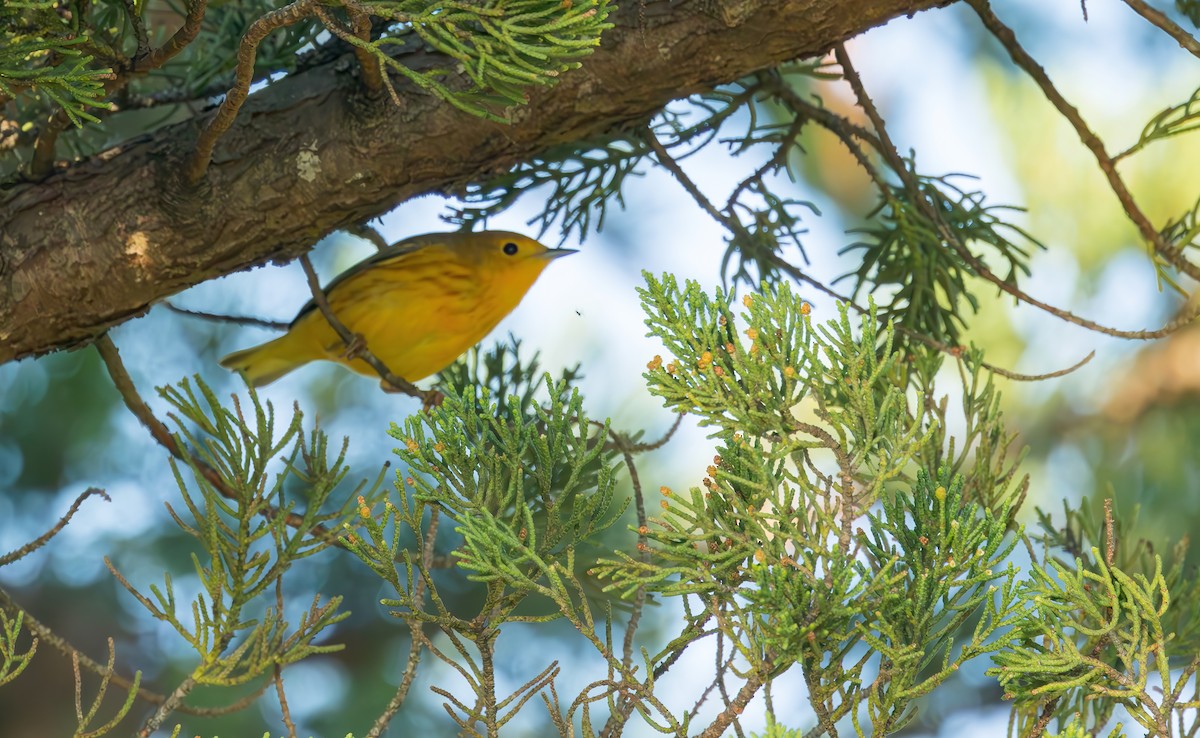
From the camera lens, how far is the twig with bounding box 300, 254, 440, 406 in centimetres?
241

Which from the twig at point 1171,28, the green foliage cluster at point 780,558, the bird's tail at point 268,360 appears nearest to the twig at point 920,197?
the twig at point 1171,28

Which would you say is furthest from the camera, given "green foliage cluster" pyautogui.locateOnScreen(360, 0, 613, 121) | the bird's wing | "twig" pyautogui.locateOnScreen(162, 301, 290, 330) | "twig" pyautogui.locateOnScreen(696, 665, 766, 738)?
the bird's wing

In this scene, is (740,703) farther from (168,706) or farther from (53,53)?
(53,53)

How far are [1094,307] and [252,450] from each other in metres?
2.92

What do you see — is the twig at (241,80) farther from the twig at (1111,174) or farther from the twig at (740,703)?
the twig at (1111,174)

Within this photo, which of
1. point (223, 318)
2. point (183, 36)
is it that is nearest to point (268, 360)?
point (223, 318)

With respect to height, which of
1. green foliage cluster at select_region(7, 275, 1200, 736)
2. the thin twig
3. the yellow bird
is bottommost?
the thin twig

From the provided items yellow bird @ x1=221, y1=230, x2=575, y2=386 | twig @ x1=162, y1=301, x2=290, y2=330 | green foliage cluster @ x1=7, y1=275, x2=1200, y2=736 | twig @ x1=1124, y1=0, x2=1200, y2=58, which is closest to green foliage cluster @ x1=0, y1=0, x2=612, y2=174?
green foliage cluster @ x1=7, y1=275, x2=1200, y2=736

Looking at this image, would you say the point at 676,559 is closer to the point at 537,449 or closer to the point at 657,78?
the point at 537,449

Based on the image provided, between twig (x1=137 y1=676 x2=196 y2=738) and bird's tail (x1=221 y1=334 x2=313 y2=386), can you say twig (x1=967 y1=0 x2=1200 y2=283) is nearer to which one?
twig (x1=137 y1=676 x2=196 y2=738)

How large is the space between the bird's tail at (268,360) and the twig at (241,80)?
1.65 m

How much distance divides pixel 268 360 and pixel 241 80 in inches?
85.2

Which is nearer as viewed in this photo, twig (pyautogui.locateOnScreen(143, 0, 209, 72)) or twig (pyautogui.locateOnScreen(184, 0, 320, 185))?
twig (pyautogui.locateOnScreen(184, 0, 320, 185))

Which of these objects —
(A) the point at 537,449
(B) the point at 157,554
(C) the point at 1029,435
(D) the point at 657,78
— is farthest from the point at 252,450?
(C) the point at 1029,435
